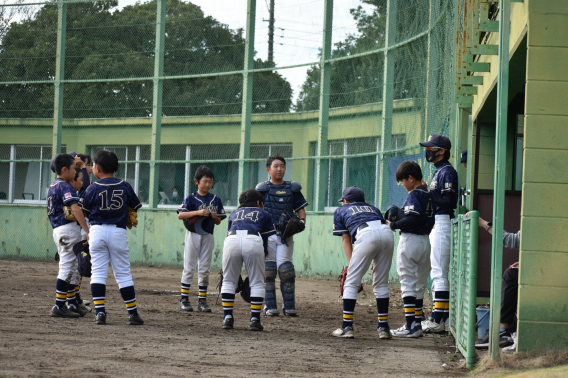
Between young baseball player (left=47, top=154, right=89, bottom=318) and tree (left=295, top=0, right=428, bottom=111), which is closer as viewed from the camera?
young baseball player (left=47, top=154, right=89, bottom=318)

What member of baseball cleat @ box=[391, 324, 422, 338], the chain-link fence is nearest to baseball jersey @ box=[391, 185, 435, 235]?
baseball cleat @ box=[391, 324, 422, 338]

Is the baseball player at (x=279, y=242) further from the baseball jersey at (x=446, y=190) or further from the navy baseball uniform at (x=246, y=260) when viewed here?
the baseball jersey at (x=446, y=190)

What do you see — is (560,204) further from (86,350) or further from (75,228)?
(75,228)

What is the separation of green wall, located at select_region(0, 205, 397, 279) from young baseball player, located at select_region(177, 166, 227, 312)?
16.6ft

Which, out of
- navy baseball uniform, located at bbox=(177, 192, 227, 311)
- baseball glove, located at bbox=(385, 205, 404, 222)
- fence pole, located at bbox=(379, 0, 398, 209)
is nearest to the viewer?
baseball glove, located at bbox=(385, 205, 404, 222)

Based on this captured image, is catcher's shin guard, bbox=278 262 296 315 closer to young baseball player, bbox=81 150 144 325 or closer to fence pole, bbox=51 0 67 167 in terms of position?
young baseball player, bbox=81 150 144 325

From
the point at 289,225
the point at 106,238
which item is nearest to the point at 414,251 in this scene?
the point at 289,225

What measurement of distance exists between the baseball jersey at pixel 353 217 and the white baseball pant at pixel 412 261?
14.8 inches

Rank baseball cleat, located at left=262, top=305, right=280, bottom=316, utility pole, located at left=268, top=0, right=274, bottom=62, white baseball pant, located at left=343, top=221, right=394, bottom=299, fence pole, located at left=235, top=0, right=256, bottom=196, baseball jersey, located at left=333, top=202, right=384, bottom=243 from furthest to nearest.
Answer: utility pole, located at left=268, top=0, right=274, bottom=62
fence pole, located at left=235, top=0, right=256, bottom=196
baseball cleat, located at left=262, top=305, right=280, bottom=316
baseball jersey, located at left=333, top=202, right=384, bottom=243
white baseball pant, located at left=343, top=221, right=394, bottom=299

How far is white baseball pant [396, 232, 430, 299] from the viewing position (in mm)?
7027

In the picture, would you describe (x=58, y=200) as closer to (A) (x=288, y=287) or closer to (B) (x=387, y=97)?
(A) (x=288, y=287)

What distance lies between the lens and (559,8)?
4.98 metres

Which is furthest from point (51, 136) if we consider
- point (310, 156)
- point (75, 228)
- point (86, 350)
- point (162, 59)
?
point (86, 350)

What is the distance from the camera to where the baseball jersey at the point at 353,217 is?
6.86m
